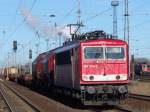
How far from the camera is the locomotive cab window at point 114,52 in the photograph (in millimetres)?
25562

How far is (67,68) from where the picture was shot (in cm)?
2902

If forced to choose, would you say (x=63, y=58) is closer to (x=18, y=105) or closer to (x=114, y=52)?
(x=18, y=105)

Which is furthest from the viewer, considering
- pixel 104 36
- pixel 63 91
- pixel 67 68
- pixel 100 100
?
pixel 63 91

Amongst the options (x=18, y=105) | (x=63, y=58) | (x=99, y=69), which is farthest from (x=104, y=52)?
(x=18, y=105)

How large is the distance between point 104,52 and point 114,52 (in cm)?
54

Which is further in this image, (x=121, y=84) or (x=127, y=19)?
(x=127, y=19)

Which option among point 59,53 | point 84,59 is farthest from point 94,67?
point 59,53

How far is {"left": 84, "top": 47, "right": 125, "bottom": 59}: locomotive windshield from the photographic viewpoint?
2544 centimetres

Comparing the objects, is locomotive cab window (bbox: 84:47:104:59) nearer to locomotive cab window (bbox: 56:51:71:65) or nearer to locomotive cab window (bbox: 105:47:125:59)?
locomotive cab window (bbox: 105:47:125:59)

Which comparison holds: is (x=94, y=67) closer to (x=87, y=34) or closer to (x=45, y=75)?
(x=87, y=34)

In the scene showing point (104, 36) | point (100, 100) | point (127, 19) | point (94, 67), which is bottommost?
point (100, 100)

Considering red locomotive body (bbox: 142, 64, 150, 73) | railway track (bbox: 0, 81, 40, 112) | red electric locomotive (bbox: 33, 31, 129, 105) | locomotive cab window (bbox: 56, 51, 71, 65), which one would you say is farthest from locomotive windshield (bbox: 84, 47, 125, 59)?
red locomotive body (bbox: 142, 64, 150, 73)

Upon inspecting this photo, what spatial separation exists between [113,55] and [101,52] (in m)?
0.64

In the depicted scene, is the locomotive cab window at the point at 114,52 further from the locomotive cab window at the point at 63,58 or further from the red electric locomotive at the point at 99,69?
the locomotive cab window at the point at 63,58
